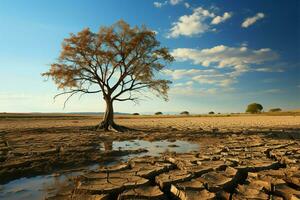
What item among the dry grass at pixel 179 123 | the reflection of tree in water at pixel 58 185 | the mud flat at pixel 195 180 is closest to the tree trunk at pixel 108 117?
the dry grass at pixel 179 123

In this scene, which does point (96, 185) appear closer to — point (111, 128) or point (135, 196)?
point (135, 196)

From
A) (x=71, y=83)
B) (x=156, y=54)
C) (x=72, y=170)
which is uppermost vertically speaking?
(x=156, y=54)

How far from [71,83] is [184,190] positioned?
54.9ft

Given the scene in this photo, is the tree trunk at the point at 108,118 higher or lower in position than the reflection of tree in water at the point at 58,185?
higher

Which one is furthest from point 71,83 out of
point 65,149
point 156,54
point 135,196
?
point 135,196

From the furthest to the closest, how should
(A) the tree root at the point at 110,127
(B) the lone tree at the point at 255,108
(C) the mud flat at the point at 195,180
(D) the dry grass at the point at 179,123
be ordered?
(B) the lone tree at the point at 255,108 < (D) the dry grass at the point at 179,123 < (A) the tree root at the point at 110,127 < (C) the mud flat at the point at 195,180

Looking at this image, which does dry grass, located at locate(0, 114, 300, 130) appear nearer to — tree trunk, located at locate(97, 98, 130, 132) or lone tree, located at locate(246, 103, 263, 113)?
tree trunk, located at locate(97, 98, 130, 132)

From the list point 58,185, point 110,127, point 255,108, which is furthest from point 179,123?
point 255,108

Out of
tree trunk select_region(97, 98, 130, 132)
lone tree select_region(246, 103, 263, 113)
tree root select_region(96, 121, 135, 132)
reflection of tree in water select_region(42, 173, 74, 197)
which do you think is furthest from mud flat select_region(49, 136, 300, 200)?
lone tree select_region(246, 103, 263, 113)

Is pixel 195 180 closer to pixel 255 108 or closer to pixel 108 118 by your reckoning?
pixel 108 118

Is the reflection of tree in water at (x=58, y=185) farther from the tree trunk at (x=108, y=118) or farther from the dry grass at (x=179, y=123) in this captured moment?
the dry grass at (x=179, y=123)

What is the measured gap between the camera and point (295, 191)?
5238 millimetres

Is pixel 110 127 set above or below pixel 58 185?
above

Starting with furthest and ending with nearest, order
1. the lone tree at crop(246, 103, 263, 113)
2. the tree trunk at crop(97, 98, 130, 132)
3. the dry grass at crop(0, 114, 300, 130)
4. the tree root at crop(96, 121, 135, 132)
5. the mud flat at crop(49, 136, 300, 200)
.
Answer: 1. the lone tree at crop(246, 103, 263, 113)
2. the dry grass at crop(0, 114, 300, 130)
3. the tree trunk at crop(97, 98, 130, 132)
4. the tree root at crop(96, 121, 135, 132)
5. the mud flat at crop(49, 136, 300, 200)
